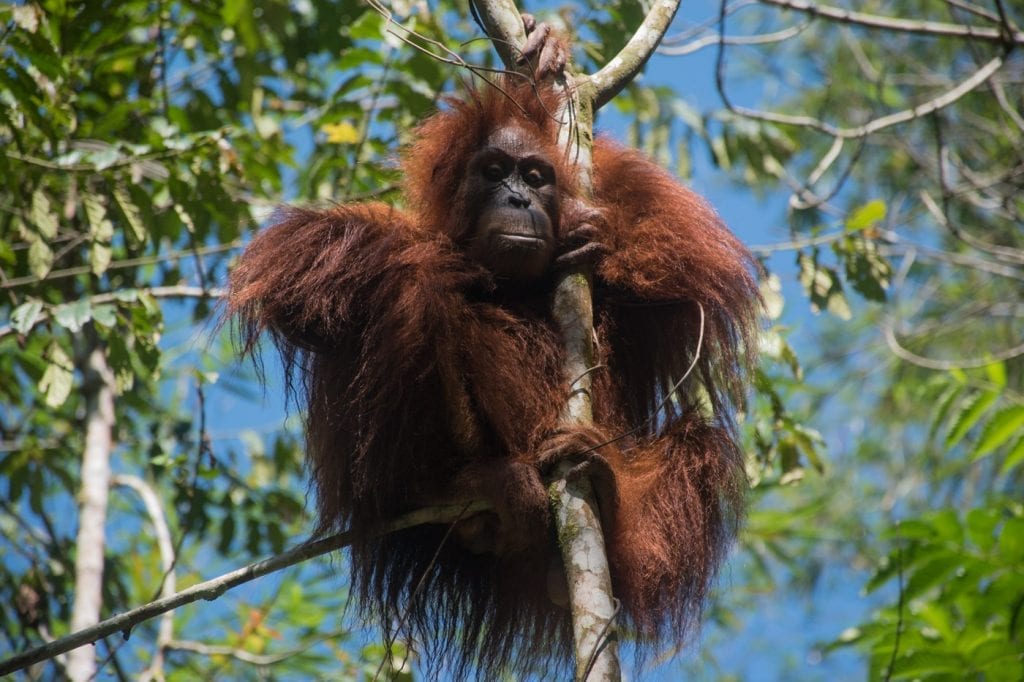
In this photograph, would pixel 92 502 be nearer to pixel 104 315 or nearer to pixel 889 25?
pixel 104 315

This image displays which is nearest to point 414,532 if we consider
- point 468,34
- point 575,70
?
point 575,70

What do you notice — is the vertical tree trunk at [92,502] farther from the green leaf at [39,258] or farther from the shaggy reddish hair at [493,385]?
the shaggy reddish hair at [493,385]

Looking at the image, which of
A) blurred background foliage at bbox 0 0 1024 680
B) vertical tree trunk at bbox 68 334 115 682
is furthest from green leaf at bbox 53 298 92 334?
vertical tree trunk at bbox 68 334 115 682

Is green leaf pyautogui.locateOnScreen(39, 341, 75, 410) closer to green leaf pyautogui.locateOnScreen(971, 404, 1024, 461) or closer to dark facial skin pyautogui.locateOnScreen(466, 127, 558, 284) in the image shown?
dark facial skin pyautogui.locateOnScreen(466, 127, 558, 284)

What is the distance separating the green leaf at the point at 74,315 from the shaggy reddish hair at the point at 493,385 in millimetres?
693

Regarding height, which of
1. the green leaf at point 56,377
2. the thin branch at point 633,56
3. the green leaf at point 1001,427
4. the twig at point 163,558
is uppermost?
the thin branch at point 633,56

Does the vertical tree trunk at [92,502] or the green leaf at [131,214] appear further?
the vertical tree trunk at [92,502]

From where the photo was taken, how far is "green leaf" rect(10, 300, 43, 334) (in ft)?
14.6

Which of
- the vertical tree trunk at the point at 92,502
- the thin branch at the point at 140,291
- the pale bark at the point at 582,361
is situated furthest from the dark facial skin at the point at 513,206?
the vertical tree trunk at the point at 92,502

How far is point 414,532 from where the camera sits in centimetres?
428

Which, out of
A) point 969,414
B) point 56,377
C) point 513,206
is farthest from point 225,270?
point 969,414

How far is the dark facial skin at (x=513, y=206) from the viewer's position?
13.3 ft

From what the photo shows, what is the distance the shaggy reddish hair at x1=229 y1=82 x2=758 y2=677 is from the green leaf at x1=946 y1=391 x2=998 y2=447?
847 millimetres

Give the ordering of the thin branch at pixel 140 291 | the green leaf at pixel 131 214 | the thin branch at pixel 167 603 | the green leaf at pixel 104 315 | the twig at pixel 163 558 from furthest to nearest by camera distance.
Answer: the twig at pixel 163 558
the green leaf at pixel 131 214
the thin branch at pixel 140 291
the green leaf at pixel 104 315
the thin branch at pixel 167 603
